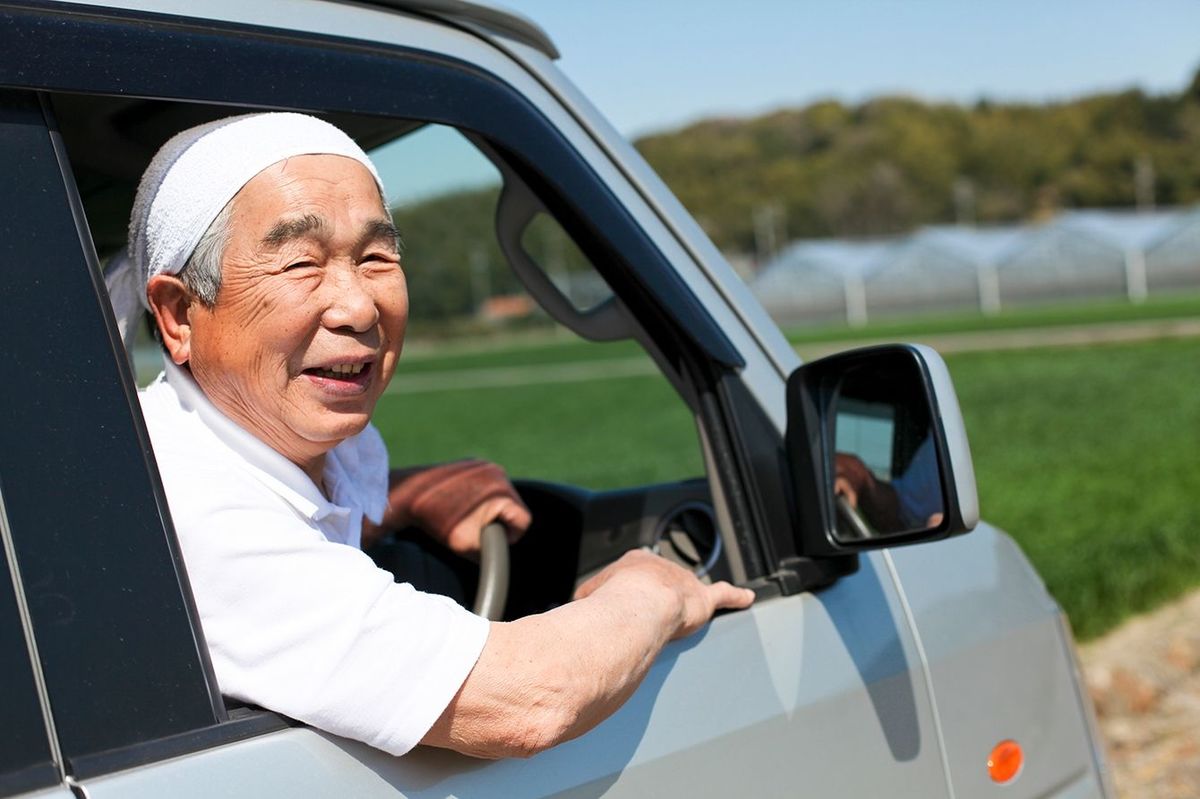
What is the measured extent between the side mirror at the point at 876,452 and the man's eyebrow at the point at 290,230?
706mm

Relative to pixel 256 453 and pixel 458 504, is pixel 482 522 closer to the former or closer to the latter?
pixel 458 504

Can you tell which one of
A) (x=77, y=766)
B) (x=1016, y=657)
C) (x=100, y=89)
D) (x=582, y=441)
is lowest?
(x=582, y=441)

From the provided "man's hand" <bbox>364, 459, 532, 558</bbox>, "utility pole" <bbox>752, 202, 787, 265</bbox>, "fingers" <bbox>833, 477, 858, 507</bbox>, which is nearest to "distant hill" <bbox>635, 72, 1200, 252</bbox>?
"utility pole" <bbox>752, 202, 787, 265</bbox>

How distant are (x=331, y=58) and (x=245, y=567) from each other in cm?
58

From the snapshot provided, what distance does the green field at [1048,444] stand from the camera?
232 inches

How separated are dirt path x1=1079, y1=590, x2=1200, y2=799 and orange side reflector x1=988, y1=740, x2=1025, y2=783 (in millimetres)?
2322

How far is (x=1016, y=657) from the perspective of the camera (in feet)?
6.81

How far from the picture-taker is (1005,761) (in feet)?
6.62

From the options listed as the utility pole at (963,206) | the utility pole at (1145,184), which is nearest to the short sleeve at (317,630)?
the utility pole at (1145,184)

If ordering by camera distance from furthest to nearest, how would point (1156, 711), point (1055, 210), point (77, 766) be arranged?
point (1055, 210), point (1156, 711), point (77, 766)

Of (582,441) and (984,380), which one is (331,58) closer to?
(582,441)

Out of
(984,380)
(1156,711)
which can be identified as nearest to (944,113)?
(984,380)

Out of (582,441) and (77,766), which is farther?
(582,441)

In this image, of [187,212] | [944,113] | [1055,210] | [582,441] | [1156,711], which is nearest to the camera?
Answer: [187,212]
